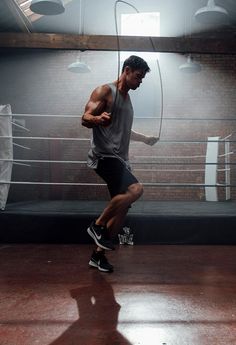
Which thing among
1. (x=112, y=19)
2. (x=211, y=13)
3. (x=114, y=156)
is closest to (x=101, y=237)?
(x=114, y=156)

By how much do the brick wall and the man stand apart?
4.52m

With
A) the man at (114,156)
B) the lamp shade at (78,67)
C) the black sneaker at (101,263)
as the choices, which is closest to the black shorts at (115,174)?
the man at (114,156)

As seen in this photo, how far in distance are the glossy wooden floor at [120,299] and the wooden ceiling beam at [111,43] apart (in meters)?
3.86

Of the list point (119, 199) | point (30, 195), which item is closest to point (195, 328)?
point (119, 199)

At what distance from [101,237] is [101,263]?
0.16m

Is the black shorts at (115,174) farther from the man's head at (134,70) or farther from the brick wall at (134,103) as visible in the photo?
the brick wall at (134,103)

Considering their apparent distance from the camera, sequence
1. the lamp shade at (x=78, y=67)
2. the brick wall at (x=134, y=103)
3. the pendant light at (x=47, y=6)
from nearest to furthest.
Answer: the pendant light at (x=47, y=6) < the lamp shade at (x=78, y=67) < the brick wall at (x=134, y=103)

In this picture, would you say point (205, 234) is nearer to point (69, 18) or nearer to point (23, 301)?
point (23, 301)

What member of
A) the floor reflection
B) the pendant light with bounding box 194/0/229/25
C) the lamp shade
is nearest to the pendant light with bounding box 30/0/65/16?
the lamp shade

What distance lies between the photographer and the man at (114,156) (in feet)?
7.11

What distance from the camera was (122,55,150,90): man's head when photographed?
2143 millimetres

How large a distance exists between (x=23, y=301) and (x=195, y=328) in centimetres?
75

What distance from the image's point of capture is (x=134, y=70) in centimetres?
217

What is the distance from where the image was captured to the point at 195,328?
4.27 feet
